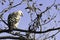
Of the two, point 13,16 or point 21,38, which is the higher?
point 13,16

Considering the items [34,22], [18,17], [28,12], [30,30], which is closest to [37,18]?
[34,22]

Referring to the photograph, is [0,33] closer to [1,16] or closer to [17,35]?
[17,35]

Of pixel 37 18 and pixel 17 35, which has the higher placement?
pixel 37 18

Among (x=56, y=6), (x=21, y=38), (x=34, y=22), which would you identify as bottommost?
(x=21, y=38)

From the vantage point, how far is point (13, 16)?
8438mm

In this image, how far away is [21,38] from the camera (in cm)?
492

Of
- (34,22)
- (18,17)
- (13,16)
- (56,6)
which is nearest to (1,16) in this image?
(34,22)

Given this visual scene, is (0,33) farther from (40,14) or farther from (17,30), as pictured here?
(40,14)

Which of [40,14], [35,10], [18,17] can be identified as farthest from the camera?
[18,17]

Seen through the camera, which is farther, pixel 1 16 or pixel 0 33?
pixel 1 16

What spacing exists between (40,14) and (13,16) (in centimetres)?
349

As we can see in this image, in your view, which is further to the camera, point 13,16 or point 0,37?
point 13,16

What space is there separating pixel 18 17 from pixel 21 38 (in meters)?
4.21

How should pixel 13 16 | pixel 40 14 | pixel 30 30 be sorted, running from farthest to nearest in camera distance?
pixel 13 16 → pixel 40 14 → pixel 30 30
